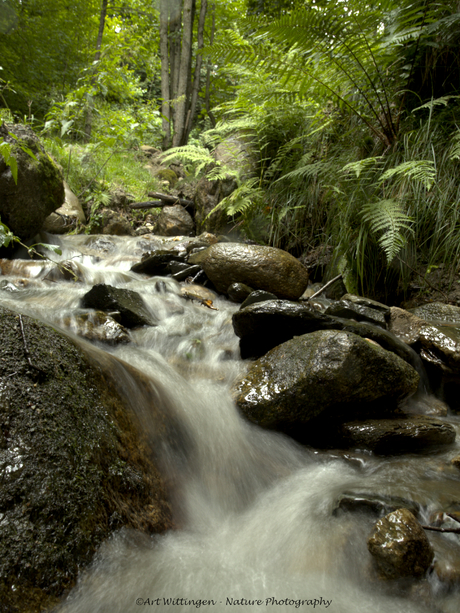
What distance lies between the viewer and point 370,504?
71.1 inches

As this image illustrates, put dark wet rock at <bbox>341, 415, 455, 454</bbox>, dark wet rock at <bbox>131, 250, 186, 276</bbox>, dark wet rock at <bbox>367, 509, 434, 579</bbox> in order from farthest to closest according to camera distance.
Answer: dark wet rock at <bbox>131, 250, 186, 276</bbox> < dark wet rock at <bbox>341, 415, 455, 454</bbox> < dark wet rock at <bbox>367, 509, 434, 579</bbox>

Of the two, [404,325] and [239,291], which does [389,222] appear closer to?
[404,325]

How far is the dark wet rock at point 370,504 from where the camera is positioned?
179 centimetres

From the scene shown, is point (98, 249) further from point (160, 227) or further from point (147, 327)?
point (147, 327)

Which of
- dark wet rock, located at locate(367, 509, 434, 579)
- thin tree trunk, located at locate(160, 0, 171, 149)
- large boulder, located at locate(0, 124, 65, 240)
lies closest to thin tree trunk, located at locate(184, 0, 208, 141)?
thin tree trunk, located at locate(160, 0, 171, 149)

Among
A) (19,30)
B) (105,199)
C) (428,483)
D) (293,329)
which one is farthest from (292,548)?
(19,30)

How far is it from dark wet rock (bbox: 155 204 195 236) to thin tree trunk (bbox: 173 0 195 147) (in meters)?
3.99

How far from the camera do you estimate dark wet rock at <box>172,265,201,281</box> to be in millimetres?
5203

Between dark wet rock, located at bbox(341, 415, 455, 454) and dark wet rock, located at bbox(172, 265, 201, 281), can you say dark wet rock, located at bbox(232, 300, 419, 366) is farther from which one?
dark wet rock, located at bbox(172, 265, 201, 281)

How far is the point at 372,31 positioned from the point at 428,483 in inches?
195

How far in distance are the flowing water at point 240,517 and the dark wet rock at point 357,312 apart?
2.99 feet

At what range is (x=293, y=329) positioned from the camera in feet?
10.6

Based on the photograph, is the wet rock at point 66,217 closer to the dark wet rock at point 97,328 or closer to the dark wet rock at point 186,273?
the dark wet rock at point 186,273

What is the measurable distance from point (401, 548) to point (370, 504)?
0.31 m
